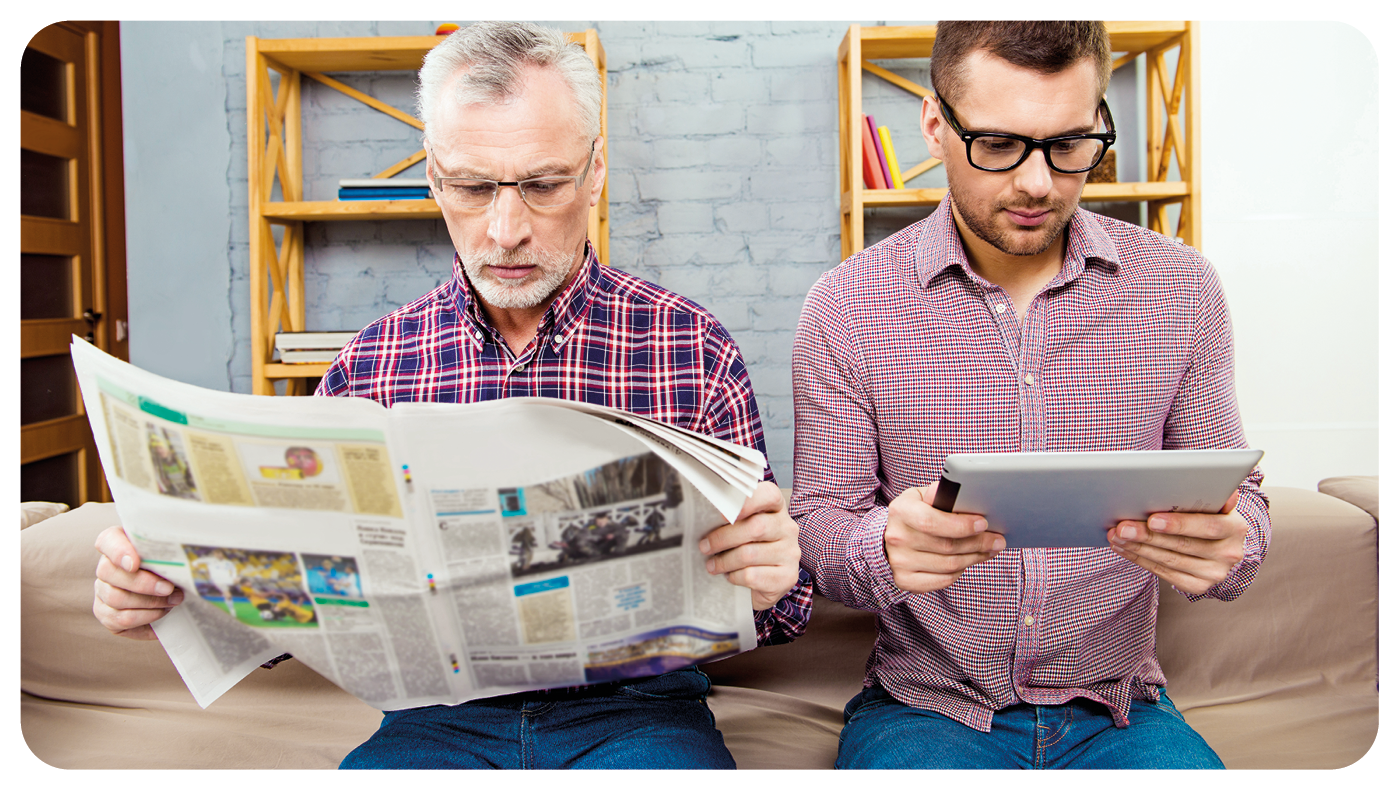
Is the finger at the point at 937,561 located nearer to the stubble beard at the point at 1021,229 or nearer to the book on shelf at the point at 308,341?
the stubble beard at the point at 1021,229

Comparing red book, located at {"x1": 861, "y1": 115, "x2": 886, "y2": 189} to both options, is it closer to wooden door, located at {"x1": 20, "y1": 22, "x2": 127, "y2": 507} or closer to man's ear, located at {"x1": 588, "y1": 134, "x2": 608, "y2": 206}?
man's ear, located at {"x1": 588, "y1": 134, "x2": 608, "y2": 206}

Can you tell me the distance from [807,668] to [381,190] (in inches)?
65.4

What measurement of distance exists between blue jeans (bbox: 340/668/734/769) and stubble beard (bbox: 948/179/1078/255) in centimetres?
67

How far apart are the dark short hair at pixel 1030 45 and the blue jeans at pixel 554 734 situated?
80 centimetres

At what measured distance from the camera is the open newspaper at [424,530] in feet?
2.23

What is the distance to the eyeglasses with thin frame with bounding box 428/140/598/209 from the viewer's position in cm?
95

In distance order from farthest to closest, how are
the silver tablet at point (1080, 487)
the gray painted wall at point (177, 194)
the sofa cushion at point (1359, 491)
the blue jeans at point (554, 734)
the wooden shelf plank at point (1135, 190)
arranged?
the gray painted wall at point (177, 194), the wooden shelf plank at point (1135, 190), the sofa cushion at point (1359, 491), the blue jeans at point (554, 734), the silver tablet at point (1080, 487)

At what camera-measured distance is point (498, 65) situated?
97 cm

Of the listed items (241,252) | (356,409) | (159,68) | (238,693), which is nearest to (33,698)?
(238,693)

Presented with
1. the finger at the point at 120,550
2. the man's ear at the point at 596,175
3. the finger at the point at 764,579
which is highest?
the man's ear at the point at 596,175

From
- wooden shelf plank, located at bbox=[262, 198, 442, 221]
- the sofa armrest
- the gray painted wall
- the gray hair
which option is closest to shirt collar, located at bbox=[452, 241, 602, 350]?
the gray hair

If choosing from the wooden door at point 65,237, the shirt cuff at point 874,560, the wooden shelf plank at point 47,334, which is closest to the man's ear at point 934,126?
the shirt cuff at point 874,560

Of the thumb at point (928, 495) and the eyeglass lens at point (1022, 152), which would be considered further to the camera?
the eyeglass lens at point (1022, 152)

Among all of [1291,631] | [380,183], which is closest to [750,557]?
[1291,631]
